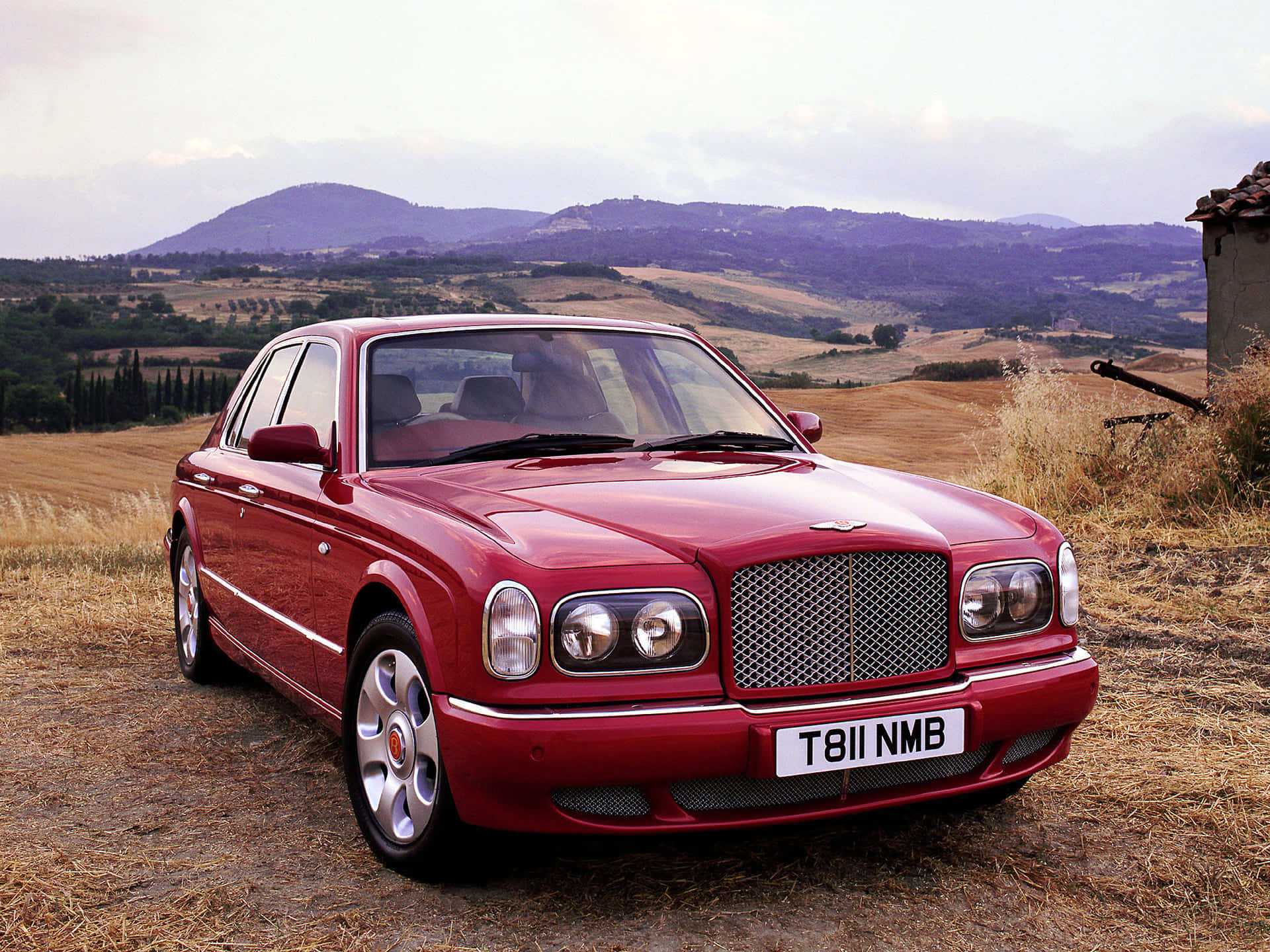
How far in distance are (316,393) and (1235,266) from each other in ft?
39.4

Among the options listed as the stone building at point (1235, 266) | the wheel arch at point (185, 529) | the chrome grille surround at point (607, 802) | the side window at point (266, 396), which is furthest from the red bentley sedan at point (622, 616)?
the stone building at point (1235, 266)

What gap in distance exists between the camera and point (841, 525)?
3180 millimetres

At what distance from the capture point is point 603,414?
14.7ft

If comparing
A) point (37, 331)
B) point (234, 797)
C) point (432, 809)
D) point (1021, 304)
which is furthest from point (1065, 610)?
point (1021, 304)

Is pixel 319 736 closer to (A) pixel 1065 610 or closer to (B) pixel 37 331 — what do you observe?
(A) pixel 1065 610

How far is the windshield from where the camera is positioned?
420 centimetres

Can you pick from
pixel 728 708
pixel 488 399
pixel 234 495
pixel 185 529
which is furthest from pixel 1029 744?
pixel 185 529

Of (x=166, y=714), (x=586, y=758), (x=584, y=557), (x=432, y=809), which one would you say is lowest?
(x=166, y=714)

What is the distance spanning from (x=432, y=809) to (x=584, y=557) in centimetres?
80

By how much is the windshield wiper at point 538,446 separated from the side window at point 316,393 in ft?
1.77

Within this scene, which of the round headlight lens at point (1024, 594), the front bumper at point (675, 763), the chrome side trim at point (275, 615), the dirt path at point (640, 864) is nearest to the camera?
the front bumper at point (675, 763)

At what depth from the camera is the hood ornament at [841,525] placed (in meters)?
3.14

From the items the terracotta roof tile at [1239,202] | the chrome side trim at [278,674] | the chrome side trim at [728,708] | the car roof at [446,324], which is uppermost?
the terracotta roof tile at [1239,202]

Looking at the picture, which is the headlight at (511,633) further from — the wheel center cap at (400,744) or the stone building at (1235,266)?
the stone building at (1235,266)
